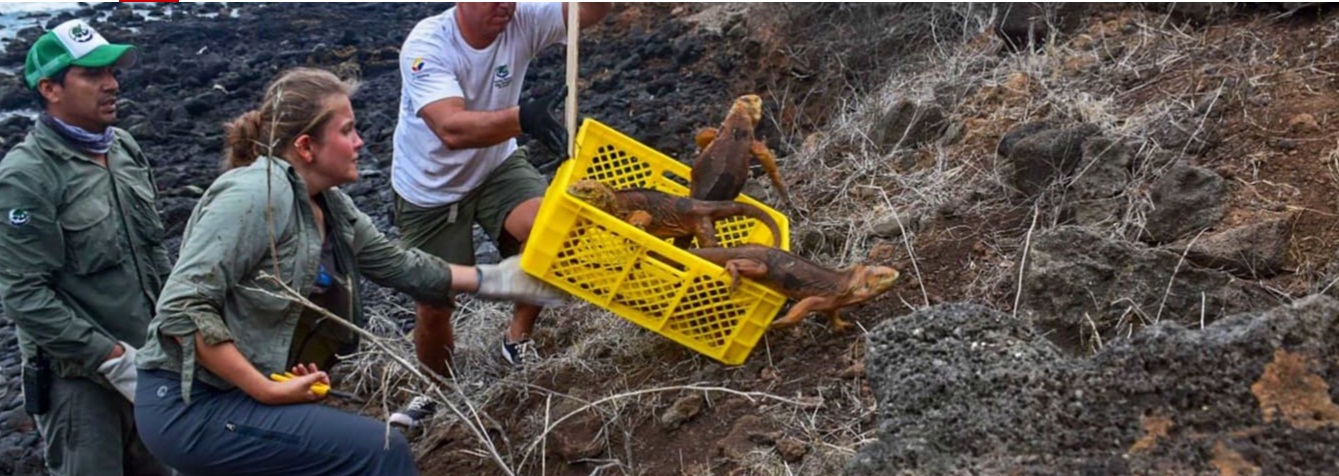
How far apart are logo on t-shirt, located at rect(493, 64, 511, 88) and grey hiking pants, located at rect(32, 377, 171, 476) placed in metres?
1.86

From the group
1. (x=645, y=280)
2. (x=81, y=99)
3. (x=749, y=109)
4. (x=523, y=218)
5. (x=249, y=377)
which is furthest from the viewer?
(x=523, y=218)

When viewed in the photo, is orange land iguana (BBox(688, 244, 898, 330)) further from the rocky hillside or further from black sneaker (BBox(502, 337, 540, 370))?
black sneaker (BBox(502, 337, 540, 370))

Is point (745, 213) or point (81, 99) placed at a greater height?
point (81, 99)

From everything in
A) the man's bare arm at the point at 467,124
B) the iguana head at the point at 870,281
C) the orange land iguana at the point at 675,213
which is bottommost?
the iguana head at the point at 870,281

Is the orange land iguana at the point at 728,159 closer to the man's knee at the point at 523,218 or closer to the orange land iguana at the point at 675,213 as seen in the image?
the orange land iguana at the point at 675,213

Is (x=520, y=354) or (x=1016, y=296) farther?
(x=520, y=354)

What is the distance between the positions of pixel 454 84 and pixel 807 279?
171 cm

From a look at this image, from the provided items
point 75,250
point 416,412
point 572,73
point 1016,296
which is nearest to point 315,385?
point 572,73

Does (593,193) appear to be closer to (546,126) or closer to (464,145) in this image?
(546,126)

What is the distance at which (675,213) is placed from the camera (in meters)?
4.65

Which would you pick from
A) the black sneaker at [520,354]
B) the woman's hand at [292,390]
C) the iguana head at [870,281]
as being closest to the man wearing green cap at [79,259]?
the woman's hand at [292,390]

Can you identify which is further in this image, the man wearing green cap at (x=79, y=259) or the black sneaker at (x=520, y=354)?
the black sneaker at (x=520, y=354)

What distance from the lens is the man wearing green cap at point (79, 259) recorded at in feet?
14.8

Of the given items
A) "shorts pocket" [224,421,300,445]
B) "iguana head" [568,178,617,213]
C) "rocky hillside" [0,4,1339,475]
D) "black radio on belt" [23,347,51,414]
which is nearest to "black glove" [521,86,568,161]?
"iguana head" [568,178,617,213]
